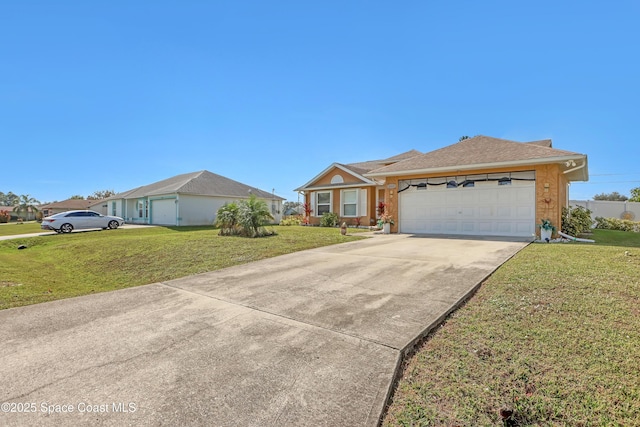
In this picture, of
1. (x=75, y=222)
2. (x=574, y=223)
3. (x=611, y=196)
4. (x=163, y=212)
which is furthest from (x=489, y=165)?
(x=611, y=196)

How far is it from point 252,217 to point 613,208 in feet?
92.4

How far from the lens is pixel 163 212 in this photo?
83.2 feet

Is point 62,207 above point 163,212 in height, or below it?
above

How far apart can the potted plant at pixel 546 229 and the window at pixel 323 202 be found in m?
12.9

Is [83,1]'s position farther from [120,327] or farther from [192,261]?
[120,327]

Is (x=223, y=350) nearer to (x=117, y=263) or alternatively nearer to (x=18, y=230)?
(x=117, y=263)

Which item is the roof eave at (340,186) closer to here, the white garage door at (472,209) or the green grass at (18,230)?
the white garage door at (472,209)

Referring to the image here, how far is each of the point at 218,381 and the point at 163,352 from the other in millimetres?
933

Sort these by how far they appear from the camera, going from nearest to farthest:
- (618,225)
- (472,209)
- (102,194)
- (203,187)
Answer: (472,209) < (618,225) < (203,187) < (102,194)

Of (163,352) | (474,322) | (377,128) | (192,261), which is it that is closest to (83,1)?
(192,261)

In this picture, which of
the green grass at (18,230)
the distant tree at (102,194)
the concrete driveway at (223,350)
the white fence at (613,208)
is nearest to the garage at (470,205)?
the concrete driveway at (223,350)

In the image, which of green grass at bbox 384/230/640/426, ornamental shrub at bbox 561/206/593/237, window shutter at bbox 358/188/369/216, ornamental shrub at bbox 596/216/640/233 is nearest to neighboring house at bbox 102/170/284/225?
window shutter at bbox 358/188/369/216

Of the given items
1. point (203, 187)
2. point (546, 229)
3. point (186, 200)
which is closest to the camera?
point (546, 229)

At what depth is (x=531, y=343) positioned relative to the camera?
3.08m
